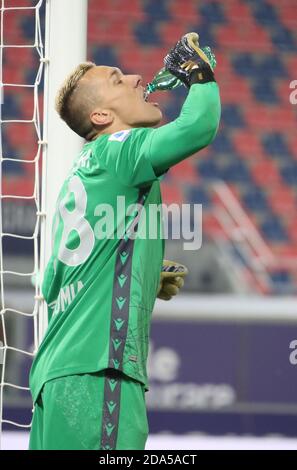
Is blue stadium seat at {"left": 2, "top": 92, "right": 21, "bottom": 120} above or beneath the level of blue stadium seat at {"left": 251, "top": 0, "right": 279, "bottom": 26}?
beneath

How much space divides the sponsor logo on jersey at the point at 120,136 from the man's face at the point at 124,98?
0.13 meters

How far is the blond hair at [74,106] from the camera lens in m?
2.37

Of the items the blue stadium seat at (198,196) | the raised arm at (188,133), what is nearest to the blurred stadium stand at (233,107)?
the blue stadium seat at (198,196)

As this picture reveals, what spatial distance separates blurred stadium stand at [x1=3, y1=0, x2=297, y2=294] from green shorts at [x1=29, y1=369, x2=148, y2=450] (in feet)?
15.5


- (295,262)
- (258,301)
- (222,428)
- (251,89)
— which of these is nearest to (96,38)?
(251,89)

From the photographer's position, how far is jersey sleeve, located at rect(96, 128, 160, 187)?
2123 mm

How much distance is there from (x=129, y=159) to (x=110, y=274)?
0.25 meters

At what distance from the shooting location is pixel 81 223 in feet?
7.32

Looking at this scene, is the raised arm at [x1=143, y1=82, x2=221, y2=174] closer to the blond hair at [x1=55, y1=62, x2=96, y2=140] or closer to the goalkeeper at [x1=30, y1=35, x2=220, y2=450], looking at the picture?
the goalkeeper at [x1=30, y1=35, x2=220, y2=450]

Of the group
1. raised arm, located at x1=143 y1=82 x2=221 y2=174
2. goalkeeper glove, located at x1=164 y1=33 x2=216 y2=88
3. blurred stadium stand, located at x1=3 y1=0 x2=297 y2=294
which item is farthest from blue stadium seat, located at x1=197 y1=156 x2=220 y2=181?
raised arm, located at x1=143 y1=82 x2=221 y2=174

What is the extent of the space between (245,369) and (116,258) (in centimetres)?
335

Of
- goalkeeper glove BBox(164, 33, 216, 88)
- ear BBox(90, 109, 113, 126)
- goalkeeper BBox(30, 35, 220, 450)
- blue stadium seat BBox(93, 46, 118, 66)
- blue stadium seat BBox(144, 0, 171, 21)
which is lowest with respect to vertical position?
goalkeeper BBox(30, 35, 220, 450)

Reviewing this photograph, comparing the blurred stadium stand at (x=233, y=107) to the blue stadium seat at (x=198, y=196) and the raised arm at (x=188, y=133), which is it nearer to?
the blue stadium seat at (x=198, y=196)

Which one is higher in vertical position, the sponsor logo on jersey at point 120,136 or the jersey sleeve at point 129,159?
the sponsor logo on jersey at point 120,136
